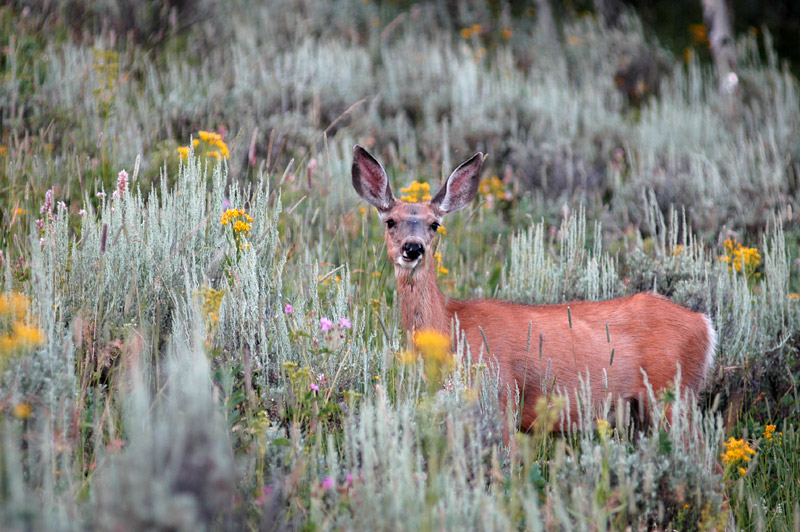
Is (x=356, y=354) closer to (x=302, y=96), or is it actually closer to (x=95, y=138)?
(x=95, y=138)

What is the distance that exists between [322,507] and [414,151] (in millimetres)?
5267

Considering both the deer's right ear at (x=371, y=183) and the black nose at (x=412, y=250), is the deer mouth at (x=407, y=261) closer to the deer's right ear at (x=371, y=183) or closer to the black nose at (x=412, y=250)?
the black nose at (x=412, y=250)

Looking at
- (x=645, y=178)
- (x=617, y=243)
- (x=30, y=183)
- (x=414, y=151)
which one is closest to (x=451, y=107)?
(x=414, y=151)

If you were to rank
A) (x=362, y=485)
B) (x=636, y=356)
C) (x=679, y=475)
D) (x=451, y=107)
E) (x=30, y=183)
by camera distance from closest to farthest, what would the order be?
(x=362, y=485)
(x=679, y=475)
(x=636, y=356)
(x=30, y=183)
(x=451, y=107)

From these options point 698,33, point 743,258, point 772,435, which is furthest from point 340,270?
point 698,33

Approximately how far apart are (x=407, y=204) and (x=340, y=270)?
2.14ft

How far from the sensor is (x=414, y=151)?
7621 millimetres

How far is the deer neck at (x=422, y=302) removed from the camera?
4.52 m

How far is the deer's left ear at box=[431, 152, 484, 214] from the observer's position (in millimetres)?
5004

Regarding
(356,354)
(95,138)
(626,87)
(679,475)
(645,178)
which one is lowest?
(679,475)

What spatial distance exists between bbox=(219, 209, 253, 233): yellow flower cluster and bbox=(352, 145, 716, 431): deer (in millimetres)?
861

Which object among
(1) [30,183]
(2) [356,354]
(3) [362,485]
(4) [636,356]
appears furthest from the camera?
(1) [30,183]

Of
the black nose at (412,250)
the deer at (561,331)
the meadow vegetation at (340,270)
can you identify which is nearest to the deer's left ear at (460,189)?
the deer at (561,331)

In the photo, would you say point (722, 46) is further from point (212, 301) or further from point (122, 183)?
point (212, 301)
